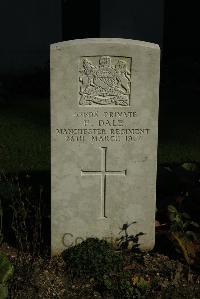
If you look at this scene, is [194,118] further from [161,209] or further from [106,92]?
[106,92]

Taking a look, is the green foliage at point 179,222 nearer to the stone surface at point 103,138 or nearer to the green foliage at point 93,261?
the stone surface at point 103,138

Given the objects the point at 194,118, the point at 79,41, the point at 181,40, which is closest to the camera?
the point at 79,41

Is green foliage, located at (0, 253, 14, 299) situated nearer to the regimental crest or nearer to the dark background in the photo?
the regimental crest

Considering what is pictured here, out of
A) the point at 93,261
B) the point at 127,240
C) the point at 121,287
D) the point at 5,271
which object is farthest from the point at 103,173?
the point at 5,271

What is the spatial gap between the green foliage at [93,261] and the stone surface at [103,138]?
229mm

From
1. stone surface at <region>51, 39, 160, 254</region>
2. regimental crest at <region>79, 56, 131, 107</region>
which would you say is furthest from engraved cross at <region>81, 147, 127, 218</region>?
regimental crest at <region>79, 56, 131, 107</region>

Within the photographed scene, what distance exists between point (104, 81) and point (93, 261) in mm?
1417

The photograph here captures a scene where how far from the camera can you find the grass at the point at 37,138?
763 centimetres

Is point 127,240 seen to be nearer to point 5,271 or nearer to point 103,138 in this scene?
point 103,138

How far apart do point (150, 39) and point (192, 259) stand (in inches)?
366

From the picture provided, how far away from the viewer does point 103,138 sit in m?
4.72

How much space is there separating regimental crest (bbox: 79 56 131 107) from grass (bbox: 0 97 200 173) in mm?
2180

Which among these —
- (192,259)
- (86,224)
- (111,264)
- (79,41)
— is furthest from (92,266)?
(79,41)

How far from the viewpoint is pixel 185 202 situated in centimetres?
550
